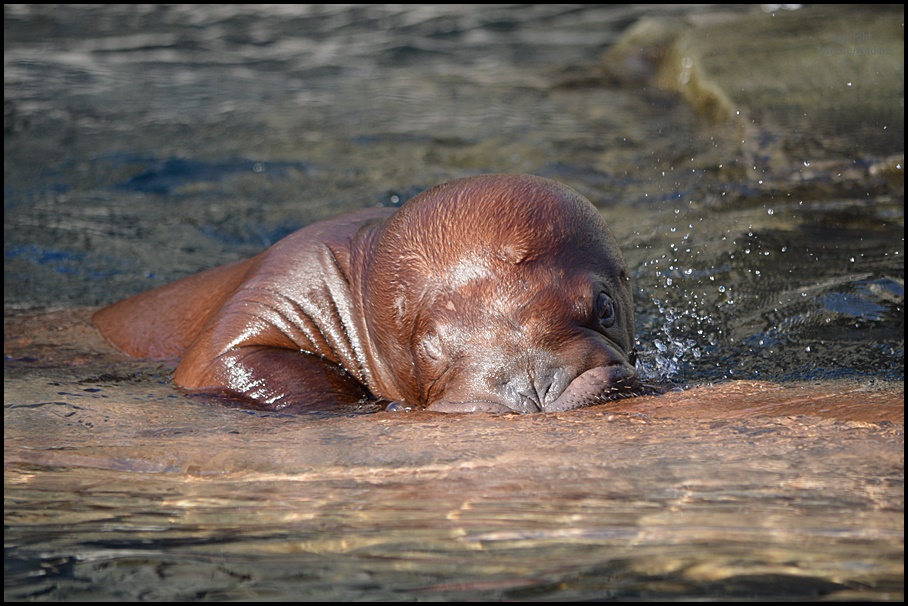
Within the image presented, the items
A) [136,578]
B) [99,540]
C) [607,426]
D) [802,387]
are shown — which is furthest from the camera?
[802,387]

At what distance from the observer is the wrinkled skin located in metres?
3.87

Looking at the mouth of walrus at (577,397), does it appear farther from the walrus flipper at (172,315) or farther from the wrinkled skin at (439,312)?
the walrus flipper at (172,315)

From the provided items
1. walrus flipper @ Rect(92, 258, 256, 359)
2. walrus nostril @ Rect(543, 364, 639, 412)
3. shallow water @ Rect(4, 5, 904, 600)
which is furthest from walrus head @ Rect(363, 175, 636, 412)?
walrus flipper @ Rect(92, 258, 256, 359)

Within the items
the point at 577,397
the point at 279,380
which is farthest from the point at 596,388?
the point at 279,380

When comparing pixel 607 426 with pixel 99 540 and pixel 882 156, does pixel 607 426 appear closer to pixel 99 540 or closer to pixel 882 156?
pixel 99 540

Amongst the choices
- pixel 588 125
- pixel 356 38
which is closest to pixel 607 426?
pixel 588 125

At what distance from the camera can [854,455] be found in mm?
3156

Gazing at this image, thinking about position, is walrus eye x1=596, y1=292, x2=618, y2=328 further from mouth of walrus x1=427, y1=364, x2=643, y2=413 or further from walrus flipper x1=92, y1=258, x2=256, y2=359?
walrus flipper x1=92, y1=258, x2=256, y2=359

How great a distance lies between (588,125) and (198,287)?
204 inches

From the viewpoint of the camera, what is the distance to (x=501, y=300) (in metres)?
3.95

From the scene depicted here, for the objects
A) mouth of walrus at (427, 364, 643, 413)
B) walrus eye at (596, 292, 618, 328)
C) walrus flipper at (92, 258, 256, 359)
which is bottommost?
walrus flipper at (92, 258, 256, 359)

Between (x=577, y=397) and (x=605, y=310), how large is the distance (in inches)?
18.6

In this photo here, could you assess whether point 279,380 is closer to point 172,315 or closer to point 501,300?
point 501,300

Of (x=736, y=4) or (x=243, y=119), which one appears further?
(x=736, y=4)
